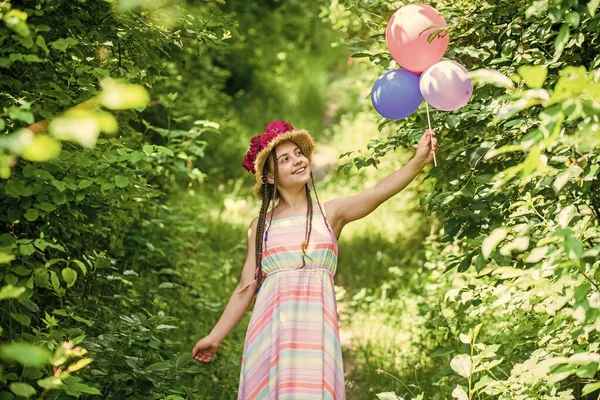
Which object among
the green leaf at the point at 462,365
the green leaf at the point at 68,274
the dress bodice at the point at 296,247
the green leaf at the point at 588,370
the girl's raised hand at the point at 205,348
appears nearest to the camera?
the green leaf at the point at 588,370

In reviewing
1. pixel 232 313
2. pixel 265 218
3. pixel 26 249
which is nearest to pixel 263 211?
pixel 265 218

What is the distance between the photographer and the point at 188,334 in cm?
466

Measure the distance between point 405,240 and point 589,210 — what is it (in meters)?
4.19

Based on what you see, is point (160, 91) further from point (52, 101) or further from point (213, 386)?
point (52, 101)

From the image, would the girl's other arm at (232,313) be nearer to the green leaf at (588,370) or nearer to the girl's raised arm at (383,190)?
the girl's raised arm at (383,190)

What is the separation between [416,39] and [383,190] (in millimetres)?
577

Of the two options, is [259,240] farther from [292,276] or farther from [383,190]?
[383,190]

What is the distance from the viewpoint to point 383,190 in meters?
2.83

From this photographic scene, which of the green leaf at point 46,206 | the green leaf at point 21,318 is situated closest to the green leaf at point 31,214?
the green leaf at point 46,206

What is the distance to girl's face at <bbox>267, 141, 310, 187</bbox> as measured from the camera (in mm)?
3018

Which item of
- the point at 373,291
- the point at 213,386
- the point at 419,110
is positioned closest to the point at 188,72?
the point at 373,291

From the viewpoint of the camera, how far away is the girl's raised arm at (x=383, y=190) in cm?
273

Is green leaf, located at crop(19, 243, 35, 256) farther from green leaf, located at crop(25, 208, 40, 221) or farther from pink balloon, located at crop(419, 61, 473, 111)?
pink balloon, located at crop(419, 61, 473, 111)

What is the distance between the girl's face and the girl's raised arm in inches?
6.4
